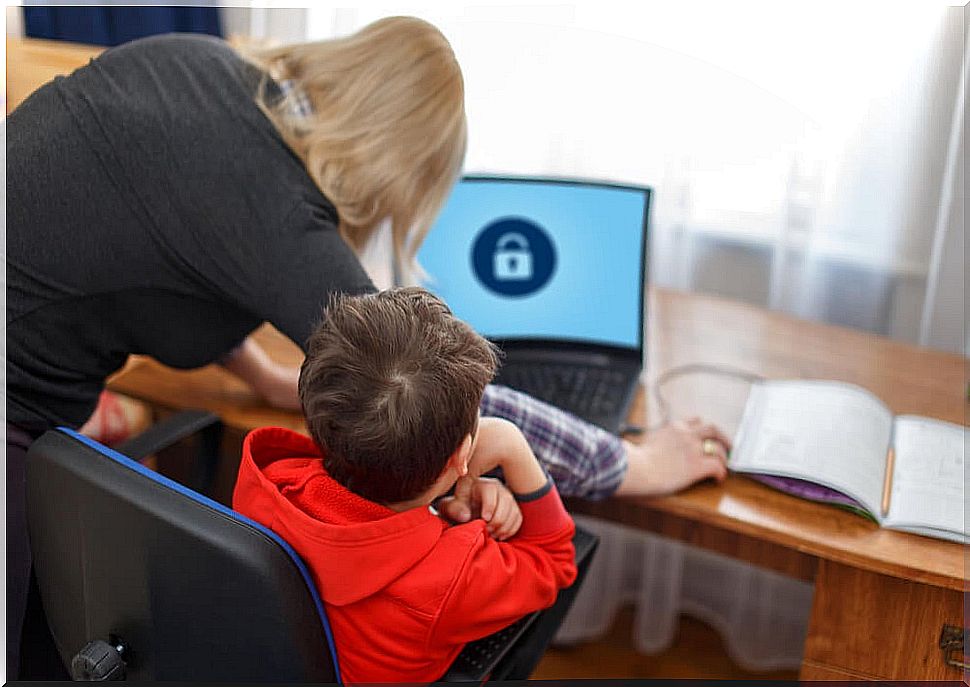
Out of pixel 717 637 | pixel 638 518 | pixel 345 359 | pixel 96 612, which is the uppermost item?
pixel 345 359

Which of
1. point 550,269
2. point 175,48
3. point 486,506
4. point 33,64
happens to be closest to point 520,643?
point 486,506

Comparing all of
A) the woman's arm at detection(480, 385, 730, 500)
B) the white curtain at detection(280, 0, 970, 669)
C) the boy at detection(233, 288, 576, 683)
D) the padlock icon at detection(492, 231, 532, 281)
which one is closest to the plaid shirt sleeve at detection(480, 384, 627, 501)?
the woman's arm at detection(480, 385, 730, 500)

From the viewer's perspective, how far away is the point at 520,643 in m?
1.14

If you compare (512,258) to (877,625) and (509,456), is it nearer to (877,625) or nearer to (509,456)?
(509,456)

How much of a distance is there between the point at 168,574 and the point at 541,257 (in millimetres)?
759

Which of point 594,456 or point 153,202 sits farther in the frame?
point 594,456

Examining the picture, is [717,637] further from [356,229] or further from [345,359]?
[345,359]

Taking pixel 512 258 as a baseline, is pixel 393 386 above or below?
above

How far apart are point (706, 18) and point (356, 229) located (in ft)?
2.45

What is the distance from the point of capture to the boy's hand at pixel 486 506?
1.04 meters

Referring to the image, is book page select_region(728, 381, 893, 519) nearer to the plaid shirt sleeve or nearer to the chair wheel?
the plaid shirt sleeve

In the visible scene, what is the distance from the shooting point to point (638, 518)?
1.36 meters

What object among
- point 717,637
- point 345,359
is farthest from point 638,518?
point 717,637

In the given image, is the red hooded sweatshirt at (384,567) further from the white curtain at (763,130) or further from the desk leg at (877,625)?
the white curtain at (763,130)
